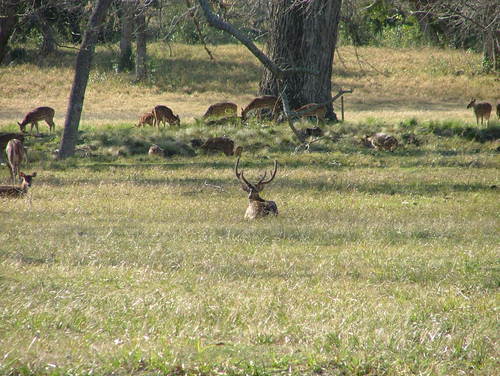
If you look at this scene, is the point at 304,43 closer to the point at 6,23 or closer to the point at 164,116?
the point at 164,116

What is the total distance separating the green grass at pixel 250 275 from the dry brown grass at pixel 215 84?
52.3 feet

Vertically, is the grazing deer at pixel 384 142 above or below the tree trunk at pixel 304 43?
below

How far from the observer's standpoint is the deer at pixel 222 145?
21422mm

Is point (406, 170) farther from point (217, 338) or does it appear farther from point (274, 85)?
point (217, 338)

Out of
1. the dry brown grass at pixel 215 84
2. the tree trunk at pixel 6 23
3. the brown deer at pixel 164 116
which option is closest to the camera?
the tree trunk at pixel 6 23

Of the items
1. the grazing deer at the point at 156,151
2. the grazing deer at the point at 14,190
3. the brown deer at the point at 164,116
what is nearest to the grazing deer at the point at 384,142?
the grazing deer at the point at 156,151

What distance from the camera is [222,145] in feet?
70.4

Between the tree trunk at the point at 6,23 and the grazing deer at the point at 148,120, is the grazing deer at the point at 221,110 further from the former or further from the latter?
the tree trunk at the point at 6,23

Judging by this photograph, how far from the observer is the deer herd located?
1340 centimetres

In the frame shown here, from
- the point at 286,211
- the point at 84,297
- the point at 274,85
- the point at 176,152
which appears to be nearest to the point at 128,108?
the point at 274,85

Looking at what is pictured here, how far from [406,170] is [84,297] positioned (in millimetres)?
12984

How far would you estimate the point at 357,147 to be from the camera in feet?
73.2

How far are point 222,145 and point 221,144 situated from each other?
38 mm

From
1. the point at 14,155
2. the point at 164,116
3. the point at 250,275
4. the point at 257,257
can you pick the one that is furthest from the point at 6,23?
the point at 250,275
